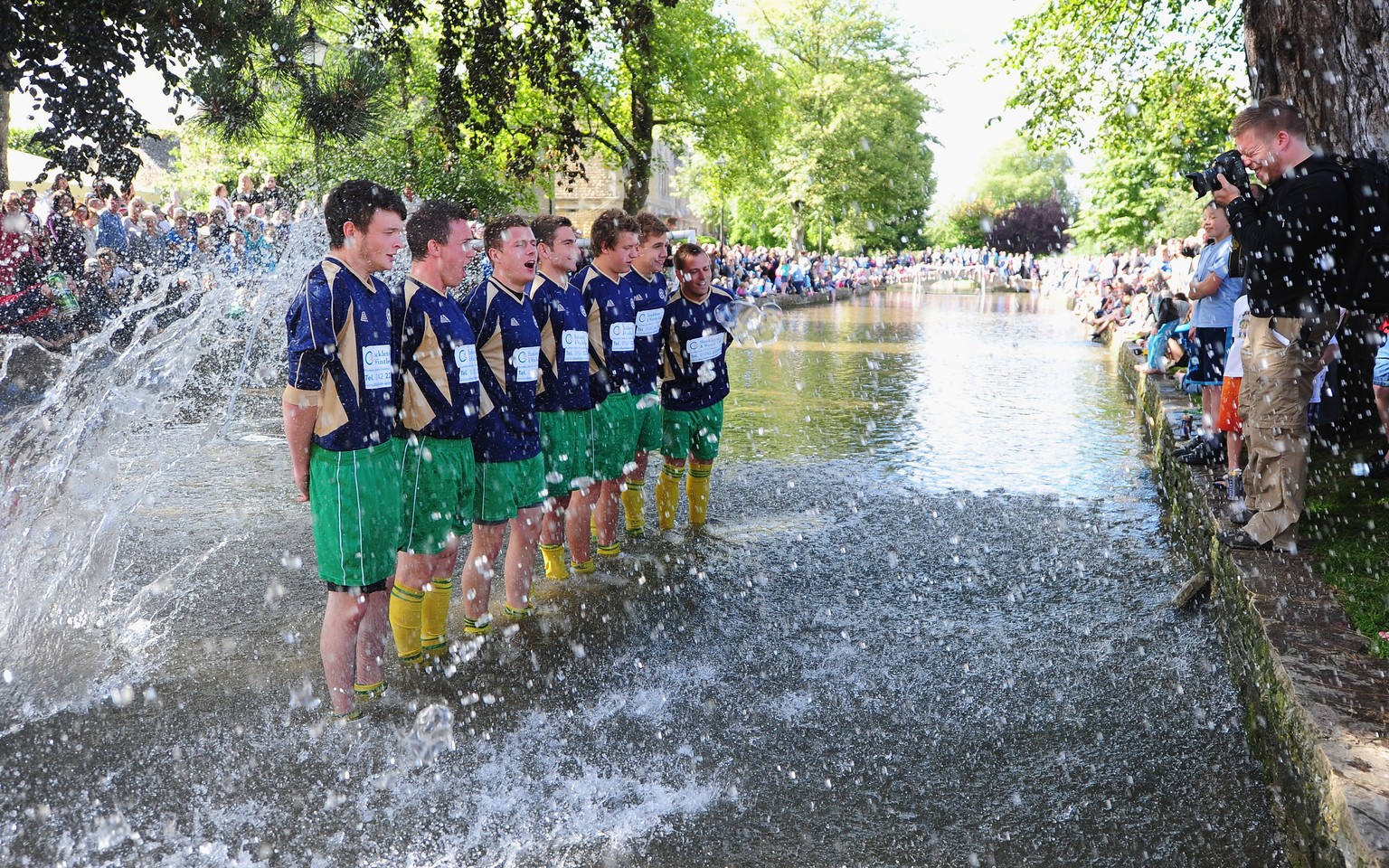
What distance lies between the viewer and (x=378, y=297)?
170 inches

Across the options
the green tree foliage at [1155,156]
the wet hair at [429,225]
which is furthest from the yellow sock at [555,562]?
the green tree foliage at [1155,156]

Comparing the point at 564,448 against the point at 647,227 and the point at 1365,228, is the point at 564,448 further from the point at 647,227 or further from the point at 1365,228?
the point at 1365,228

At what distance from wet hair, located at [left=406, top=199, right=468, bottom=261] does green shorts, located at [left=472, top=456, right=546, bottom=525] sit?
3.41 feet

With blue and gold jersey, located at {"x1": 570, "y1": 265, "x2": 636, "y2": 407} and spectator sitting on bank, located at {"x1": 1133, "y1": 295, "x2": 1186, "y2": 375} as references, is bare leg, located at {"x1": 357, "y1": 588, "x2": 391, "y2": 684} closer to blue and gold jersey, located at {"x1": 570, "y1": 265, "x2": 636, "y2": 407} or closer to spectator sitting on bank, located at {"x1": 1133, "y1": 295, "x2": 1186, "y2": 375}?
blue and gold jersey, located at {"x1": 570, "y1": 265, "x2": 636, "y2": 407}

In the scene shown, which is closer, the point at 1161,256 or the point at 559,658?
the point at 559,658

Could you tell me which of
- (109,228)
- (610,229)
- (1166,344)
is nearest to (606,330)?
(610,229)

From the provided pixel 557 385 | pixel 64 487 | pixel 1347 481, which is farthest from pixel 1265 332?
pixel 64 487

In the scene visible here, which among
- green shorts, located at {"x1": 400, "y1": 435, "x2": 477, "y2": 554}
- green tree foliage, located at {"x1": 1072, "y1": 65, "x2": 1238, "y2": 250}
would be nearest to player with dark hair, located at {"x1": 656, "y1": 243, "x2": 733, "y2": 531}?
green shorts, located at {"x1": 400, "y1": 435, "x2": 477, "y2": 554}

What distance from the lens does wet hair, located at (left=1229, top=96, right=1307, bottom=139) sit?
5477mm

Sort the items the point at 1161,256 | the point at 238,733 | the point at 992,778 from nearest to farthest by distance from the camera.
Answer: the point at 992,778 → the point at 238,733 → the point at 1161,256

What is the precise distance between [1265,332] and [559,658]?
387cm

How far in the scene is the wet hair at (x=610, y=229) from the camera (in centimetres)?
629

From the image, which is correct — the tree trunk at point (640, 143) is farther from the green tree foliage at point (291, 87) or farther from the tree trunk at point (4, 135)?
the green tree foliage at point (291, 87)

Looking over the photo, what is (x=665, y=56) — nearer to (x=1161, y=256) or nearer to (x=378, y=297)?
(x=1161, y=256)
